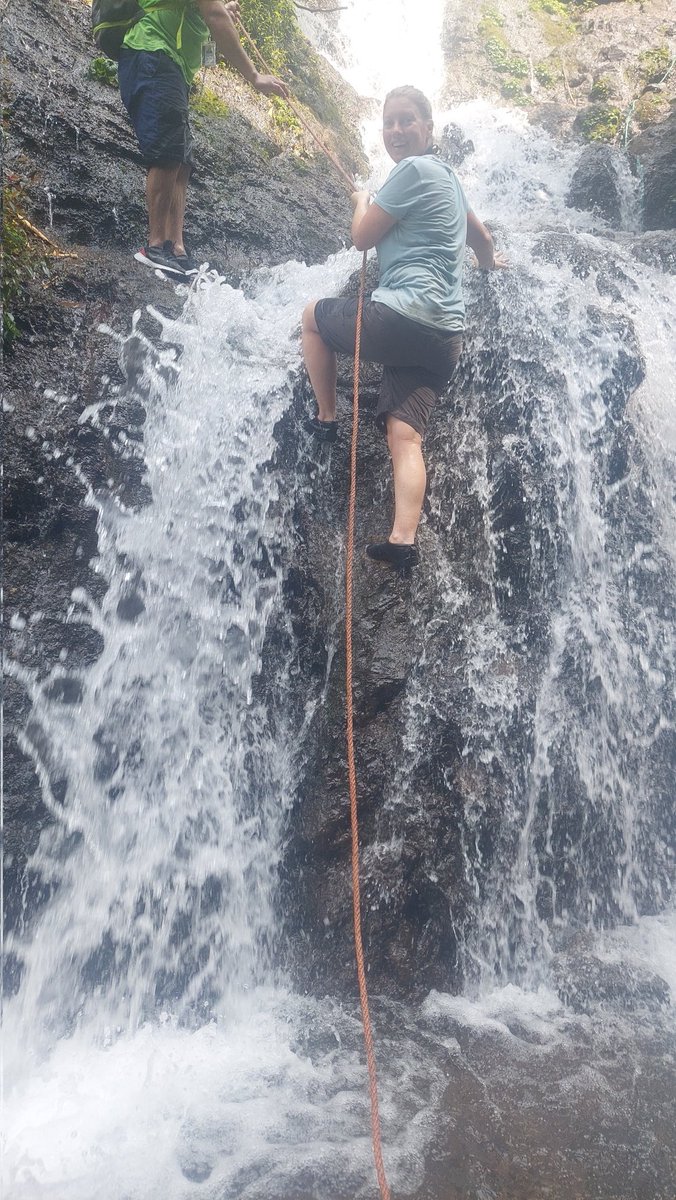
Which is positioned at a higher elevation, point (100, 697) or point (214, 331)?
point (214, 331)

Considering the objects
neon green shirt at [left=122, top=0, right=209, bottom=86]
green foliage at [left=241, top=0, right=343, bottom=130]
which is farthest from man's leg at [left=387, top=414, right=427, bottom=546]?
green foliage at [left=241, top=0, right=343, bottom=130]

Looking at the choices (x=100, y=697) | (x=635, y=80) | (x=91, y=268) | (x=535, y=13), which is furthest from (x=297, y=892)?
(x=535, y=13)

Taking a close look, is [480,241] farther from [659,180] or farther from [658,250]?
[659,180]

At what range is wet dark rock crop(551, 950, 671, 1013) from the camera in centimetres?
342

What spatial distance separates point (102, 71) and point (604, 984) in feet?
22.7

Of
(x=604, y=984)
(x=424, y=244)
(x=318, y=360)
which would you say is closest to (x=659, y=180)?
(x=424, y=244)

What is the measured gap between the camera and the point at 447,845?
12.0 ft

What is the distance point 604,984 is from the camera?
3520mm

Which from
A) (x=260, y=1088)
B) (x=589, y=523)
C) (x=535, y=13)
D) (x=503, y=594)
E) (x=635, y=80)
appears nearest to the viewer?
(x=260, y=1088)

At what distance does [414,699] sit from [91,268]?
10.5ft

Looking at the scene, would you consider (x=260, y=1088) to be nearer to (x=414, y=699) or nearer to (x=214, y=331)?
(x=414, y=699)

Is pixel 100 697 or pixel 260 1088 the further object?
pixel 100 697

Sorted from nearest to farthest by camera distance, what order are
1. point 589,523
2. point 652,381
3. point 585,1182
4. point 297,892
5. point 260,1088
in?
1. point 585,1182
2. point 260,1088
3. point 297,892
4. point 589,523
5. point 652,381

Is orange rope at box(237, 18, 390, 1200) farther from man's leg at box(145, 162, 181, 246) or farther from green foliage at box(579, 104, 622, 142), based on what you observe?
green foliage at box(579, 104, 622, 142)
